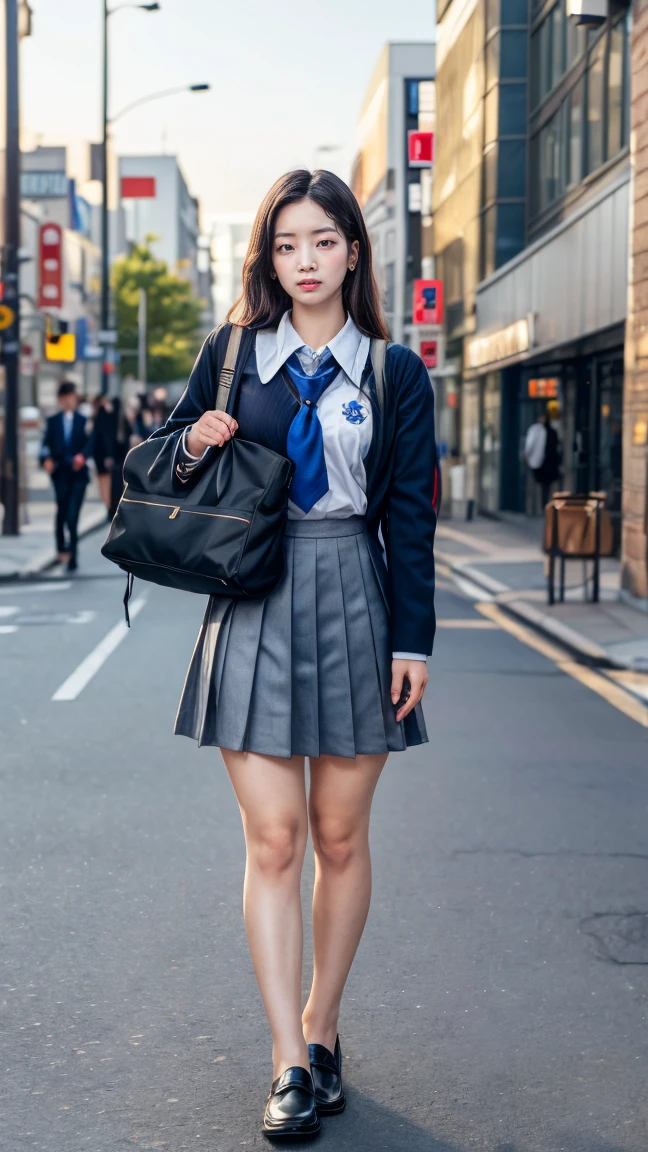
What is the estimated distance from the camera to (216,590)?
3338 mm

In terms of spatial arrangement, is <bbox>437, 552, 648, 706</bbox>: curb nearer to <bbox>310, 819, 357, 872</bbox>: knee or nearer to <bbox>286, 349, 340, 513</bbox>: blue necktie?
<bbox>310, 819, 357, 872</bbox>: knee

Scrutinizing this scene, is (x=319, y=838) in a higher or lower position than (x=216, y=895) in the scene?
higher

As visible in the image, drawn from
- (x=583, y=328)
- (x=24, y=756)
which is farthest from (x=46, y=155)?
(x=24, y=756)

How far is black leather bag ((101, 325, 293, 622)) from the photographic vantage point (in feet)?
10.7

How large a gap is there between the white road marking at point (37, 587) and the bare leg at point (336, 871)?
39.0 ft

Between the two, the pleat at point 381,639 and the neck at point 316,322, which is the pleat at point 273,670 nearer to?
the pleat at point 381,639

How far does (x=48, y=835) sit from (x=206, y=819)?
60 cm

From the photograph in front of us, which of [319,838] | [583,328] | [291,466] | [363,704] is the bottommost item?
[319,838]

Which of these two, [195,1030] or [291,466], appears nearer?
[291,466]

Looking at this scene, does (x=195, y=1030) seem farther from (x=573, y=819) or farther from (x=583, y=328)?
(x=583, y=328)

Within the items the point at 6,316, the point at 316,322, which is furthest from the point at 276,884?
the point at 6,316

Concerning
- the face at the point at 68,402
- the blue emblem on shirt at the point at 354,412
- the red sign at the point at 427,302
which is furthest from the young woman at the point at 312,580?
the red sign at the point at 427,302

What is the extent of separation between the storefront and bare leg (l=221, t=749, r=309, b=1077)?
54.3 ft

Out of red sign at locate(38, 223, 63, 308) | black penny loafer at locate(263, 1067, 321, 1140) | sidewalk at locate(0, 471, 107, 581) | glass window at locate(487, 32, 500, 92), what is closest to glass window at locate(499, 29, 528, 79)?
glass window at locate(487, 32, 500, 92)
